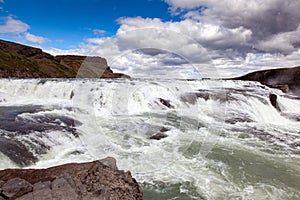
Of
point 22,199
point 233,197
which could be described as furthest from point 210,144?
point 22,199

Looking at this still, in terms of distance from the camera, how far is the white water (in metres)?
7.13

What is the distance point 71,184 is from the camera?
4.68m

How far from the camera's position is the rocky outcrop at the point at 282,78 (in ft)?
132

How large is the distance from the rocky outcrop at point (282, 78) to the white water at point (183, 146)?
23.4 metres

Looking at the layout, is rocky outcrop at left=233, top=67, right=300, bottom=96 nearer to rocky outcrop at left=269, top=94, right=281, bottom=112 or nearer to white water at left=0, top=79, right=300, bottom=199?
rocky outcrop at left=269, top=94, right=281, bottom=112

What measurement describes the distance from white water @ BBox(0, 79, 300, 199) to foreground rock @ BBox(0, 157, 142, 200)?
172 cm

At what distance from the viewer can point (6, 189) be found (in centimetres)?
444

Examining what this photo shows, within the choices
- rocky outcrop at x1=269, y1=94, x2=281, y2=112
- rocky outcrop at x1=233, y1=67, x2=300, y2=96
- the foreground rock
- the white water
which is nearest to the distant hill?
rocky outcrop at x1=233, y1=67, x2=300, y2=96

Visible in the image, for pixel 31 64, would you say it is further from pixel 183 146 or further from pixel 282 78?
pixel 183 146

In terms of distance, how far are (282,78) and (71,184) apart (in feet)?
160

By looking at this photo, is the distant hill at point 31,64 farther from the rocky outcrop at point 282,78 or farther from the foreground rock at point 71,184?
the foreground rock at point 71,184

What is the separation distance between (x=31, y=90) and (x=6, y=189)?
21895mm

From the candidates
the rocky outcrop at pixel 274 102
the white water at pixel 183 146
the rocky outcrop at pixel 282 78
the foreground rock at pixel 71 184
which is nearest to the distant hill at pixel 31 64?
the rocky outcrop at pixel 282 78

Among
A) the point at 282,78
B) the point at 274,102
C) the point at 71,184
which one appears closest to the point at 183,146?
the point at 71,184
